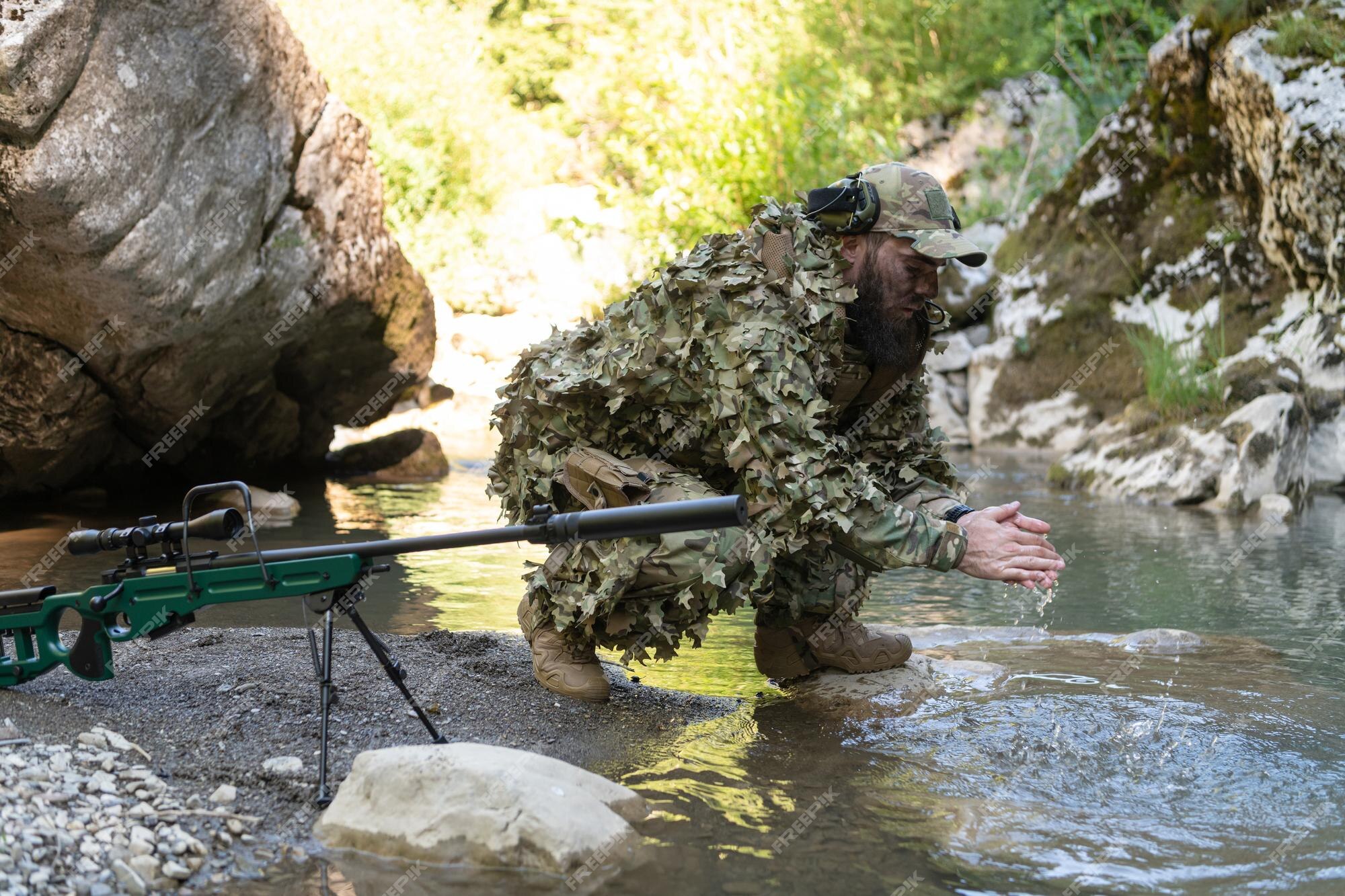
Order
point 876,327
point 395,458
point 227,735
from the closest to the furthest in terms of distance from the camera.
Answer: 1. point 227,735
2. point 876,327
3. point 395,458

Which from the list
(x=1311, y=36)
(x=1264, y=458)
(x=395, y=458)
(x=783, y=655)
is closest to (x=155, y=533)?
(x=783, y=655)

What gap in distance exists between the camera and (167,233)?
245 inches

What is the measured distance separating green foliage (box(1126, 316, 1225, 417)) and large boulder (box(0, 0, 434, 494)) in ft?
19.4

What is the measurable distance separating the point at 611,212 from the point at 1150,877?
763 inches

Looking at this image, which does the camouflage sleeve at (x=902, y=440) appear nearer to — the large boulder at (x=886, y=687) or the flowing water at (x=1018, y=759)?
the large boulder at (x=886, y=687)

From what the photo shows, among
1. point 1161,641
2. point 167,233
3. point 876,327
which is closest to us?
point 876,327

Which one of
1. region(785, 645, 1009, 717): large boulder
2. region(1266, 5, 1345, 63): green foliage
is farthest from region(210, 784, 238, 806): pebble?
region(1266, 5, 1345, 63): green foliage

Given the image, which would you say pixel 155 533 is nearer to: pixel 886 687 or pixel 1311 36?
pixel 886 687

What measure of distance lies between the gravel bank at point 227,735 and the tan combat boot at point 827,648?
1.04 feet

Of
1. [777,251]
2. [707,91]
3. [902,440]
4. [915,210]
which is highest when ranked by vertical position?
[707,91]

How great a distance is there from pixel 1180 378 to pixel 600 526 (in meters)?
8.13

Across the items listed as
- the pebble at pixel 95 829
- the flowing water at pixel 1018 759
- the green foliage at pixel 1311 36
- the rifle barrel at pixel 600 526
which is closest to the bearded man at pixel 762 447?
the flowing water at pixel 1018 759

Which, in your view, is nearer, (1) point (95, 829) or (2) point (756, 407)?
(1) point (95, 829)

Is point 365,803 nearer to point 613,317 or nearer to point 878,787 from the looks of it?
point 878,787
